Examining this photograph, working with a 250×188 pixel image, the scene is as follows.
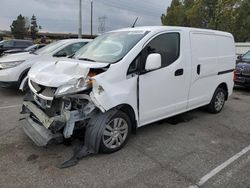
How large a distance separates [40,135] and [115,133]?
1042mm

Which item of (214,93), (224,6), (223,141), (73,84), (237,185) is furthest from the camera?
(224,6)

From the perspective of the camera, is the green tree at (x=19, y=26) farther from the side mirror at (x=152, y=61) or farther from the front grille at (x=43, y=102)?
the side mirror at (x=152, y=61)

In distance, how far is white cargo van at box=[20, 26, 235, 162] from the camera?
341cm

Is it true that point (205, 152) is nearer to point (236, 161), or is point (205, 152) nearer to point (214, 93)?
point (236, 161)

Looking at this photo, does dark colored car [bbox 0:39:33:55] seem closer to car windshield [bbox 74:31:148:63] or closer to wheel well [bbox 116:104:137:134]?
car windshield [bbox 74:31:148:63]

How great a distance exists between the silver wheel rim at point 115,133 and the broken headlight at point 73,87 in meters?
0.65

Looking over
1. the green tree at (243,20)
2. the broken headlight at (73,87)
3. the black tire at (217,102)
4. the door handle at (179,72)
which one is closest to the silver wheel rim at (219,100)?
the black tire at (217,102)

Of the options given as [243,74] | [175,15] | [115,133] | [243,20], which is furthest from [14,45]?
[175,15]

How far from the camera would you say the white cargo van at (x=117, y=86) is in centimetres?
341

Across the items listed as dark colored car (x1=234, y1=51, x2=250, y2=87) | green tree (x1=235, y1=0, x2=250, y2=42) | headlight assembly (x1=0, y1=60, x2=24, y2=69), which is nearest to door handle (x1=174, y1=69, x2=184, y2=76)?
headlight assembly (x1=0, y1=60, x2=24, y2=69)

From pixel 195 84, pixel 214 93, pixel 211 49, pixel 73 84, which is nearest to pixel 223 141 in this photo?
pixel 195 84

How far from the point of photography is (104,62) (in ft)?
12.4

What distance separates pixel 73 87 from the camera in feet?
10.9

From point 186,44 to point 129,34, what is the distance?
111 centimetres
